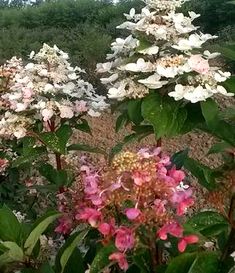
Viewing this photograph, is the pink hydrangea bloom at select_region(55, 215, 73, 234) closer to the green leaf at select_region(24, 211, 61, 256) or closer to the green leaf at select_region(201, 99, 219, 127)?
the green leaf at select_region(24, 211, 61, 256)

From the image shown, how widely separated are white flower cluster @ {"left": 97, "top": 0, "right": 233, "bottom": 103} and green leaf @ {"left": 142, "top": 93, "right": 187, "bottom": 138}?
30mm

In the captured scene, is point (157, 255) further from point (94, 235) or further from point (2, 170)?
point (2, 170)

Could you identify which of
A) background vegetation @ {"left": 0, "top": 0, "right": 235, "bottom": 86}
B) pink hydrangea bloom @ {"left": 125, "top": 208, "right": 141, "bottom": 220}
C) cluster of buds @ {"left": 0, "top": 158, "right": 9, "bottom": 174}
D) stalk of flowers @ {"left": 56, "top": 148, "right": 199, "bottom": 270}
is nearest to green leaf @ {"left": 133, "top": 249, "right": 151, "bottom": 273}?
stalk of flowers @ {"left": 56, "top": 148, "right": 199, "bottom": 270}

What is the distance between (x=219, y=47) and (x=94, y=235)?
470 mm

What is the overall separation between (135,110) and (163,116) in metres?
0.07

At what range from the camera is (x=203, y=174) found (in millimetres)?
1517

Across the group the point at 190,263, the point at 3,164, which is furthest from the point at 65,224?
the point at 3,164

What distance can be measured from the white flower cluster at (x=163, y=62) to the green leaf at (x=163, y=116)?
30mm

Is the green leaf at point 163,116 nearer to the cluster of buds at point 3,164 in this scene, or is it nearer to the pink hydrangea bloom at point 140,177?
the pink hydrangea bloom at point 140,177

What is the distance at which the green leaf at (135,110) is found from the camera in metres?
1.54

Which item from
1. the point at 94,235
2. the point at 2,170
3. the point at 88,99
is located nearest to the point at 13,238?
the point at 94,235

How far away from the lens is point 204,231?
1321 millimetres

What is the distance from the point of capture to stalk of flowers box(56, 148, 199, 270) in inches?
44.6

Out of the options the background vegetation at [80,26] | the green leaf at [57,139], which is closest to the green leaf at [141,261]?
the green leaf at [57,139]
